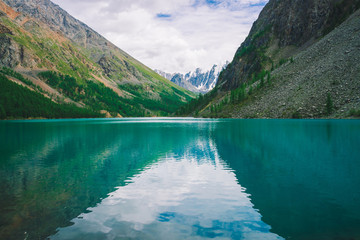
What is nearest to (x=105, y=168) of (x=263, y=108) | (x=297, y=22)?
(x=263, y=108)

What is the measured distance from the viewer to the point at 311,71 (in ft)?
404

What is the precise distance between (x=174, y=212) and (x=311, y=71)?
133283mm

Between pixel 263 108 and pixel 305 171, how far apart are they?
121 meters

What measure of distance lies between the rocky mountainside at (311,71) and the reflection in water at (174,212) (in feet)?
304

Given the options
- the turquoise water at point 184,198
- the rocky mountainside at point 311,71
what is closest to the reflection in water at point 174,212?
the turquoise water at point 184,198

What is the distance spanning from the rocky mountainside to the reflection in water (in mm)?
92545

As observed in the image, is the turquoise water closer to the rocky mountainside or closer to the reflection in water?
the reflection in water

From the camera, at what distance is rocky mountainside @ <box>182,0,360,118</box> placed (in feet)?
329

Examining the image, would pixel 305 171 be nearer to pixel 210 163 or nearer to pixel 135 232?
pixel 210 163

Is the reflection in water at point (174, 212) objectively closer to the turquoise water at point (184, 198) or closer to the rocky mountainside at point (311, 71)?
the turquoise water at point (184, 198)

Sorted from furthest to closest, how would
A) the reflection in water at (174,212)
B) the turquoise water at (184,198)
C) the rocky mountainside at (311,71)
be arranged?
the rocky mountainside at (311,71), the turquoise water at (184,198), the reflection in water at (174,212)

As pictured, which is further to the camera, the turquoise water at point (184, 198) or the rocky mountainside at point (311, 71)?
the rocky mountainside at point (311, 71)

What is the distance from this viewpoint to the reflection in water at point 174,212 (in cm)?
984

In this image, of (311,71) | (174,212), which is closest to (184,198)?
(174,212)
